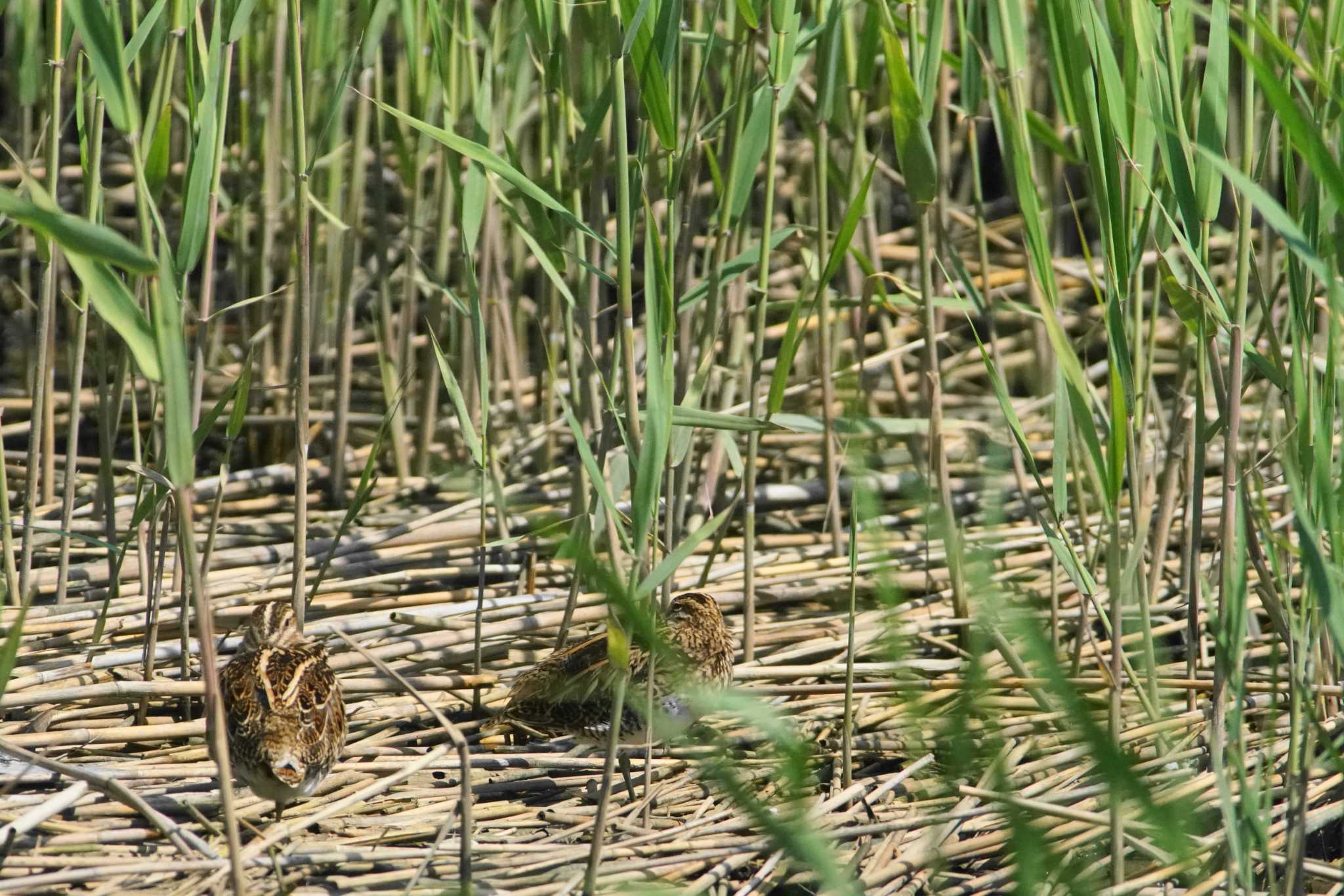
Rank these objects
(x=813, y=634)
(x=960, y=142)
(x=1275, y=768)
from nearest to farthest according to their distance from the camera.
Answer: (x=1275, y=768) < (x=813, y=634) < (x=960, y=142)

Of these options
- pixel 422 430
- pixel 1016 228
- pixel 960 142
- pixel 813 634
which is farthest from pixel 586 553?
pixel 1016 228

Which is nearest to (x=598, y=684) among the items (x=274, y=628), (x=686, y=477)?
(x=686, y=477)

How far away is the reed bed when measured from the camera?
6.91 feet

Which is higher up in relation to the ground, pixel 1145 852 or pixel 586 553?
pixel 586 553

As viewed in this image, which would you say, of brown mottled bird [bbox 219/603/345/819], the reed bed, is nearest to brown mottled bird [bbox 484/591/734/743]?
the reed bed

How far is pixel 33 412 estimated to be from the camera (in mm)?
3268

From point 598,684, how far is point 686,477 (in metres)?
0.57

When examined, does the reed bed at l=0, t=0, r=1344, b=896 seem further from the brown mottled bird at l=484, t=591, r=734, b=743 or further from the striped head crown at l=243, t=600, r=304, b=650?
the striped head crown at l=243, t=600, r=304, b=650

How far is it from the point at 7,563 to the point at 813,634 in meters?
1.87

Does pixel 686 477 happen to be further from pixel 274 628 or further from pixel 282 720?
pixel 282 720

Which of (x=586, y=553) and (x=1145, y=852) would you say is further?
(x=1145, y=852)

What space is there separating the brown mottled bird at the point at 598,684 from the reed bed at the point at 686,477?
10 cm

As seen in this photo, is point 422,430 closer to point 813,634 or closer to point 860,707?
point 813,634

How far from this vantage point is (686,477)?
334 cm
